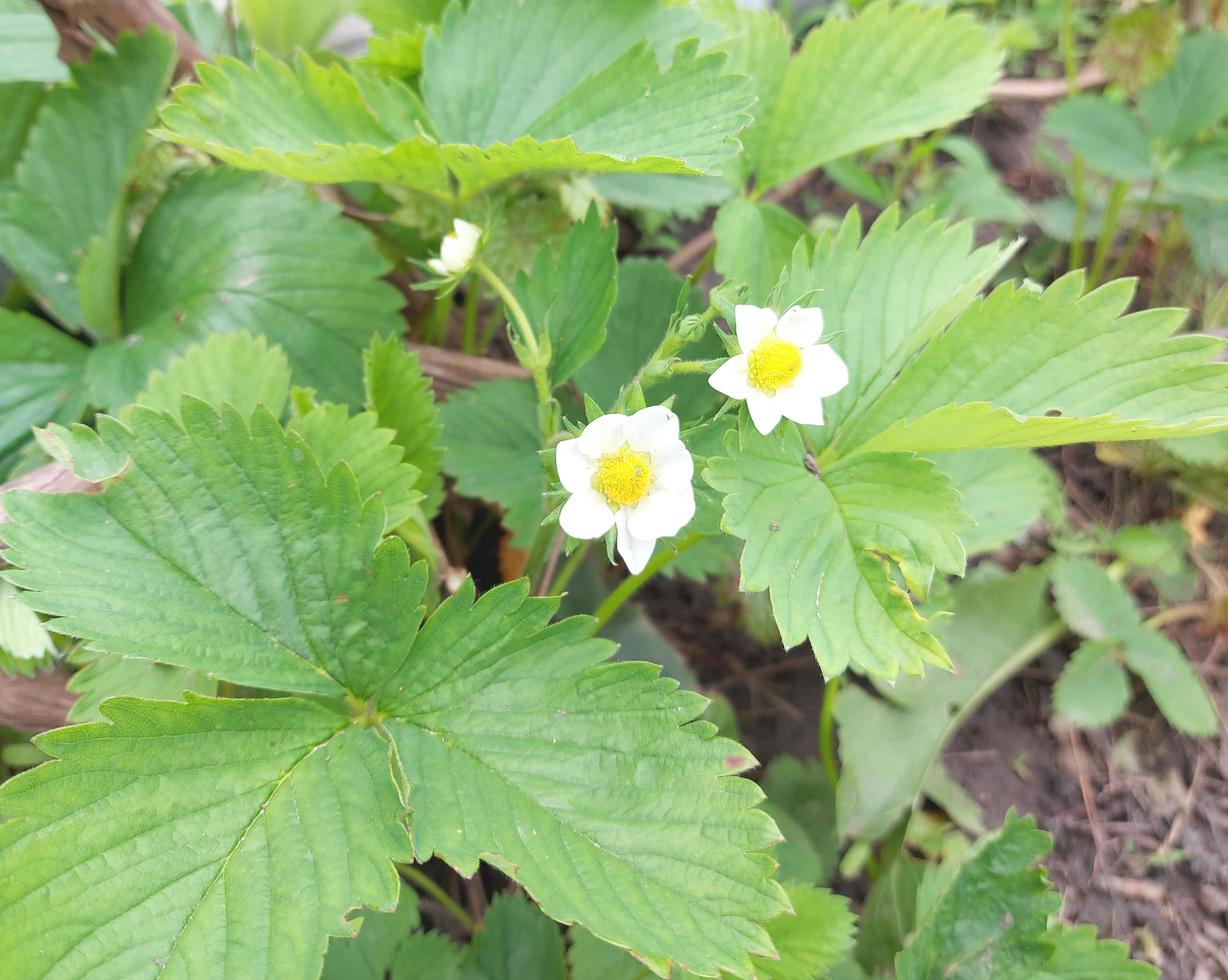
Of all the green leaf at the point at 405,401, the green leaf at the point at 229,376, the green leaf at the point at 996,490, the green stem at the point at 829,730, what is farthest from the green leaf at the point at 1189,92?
the green leaf at the point at 229,376

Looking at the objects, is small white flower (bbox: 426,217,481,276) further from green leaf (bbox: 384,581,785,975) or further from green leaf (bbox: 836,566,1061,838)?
green leaf (bbox: 836,566,1061,838)

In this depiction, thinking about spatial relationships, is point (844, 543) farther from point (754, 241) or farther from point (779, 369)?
point (754, 241)

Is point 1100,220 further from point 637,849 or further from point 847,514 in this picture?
point 637,849

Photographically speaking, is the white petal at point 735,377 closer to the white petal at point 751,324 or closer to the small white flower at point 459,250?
the white petal at point 751,324

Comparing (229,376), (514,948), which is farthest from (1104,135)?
(514,948)

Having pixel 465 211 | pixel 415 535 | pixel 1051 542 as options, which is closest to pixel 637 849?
pixel 415 535

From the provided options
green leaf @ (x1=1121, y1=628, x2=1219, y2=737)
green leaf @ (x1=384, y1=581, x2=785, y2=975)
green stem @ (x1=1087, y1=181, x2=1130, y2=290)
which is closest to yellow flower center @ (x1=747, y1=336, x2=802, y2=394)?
green leaf @ (x1=384, y1=581, x2=785, y2=975)

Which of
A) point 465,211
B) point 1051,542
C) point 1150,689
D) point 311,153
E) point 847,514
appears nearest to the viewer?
point 847,514
